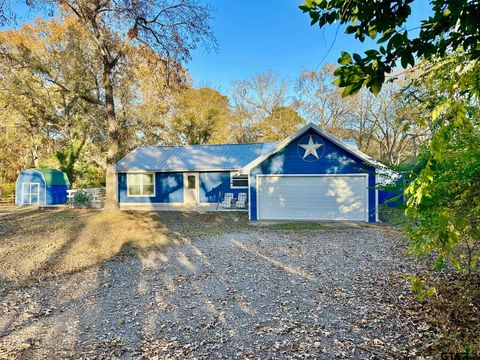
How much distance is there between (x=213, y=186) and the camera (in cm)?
1945

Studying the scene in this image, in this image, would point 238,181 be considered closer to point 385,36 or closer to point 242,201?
point 242,201

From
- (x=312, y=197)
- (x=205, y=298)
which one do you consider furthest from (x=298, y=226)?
(x=205, y=298)

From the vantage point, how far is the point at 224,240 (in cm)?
1004

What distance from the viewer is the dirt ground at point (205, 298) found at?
145 inches

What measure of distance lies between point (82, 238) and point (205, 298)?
6.48 m

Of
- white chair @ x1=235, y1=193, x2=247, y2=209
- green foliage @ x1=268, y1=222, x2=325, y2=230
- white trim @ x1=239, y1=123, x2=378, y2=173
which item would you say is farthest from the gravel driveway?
white chair @ x1=235, y1=193, x2=247, y2=209

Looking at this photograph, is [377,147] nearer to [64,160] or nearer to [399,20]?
[64,160]

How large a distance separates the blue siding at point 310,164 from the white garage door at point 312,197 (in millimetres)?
231

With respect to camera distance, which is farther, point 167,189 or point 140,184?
point 140,184

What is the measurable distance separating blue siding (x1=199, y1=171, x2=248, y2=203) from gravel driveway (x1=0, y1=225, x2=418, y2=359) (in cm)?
1110

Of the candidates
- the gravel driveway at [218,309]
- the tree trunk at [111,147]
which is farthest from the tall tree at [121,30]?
the gravel driveway at [218,309]

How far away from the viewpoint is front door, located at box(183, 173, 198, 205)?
19.7 m

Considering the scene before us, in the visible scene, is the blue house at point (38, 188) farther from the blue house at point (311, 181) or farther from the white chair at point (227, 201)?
the blue house at point (311, 181)

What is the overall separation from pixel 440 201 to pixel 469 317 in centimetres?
205
